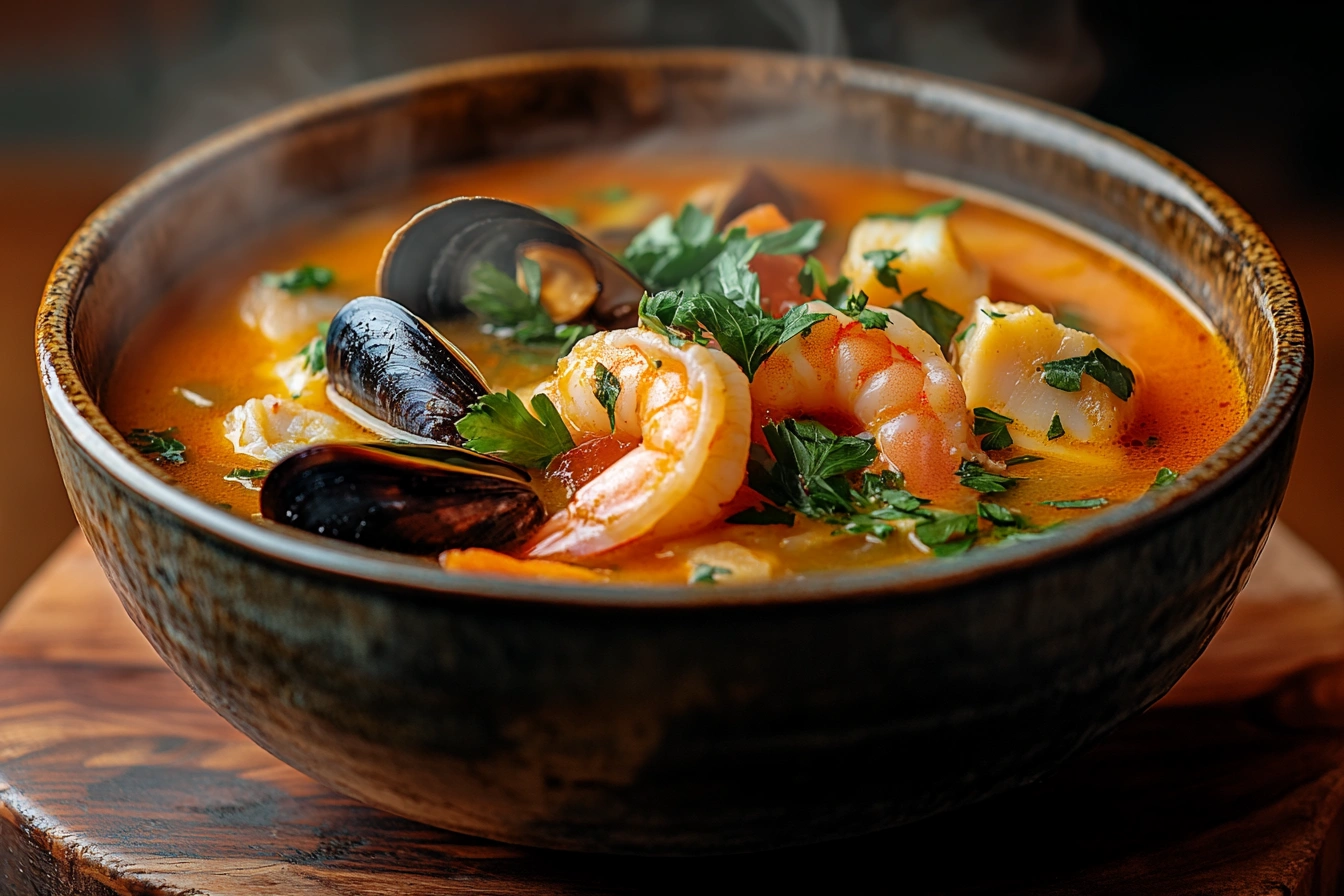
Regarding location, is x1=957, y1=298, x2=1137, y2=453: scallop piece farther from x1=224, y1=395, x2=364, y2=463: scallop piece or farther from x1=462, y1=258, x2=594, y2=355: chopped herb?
x1=224, y1=395, x2=364, y2=463: scallop piece

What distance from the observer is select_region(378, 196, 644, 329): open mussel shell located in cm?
205

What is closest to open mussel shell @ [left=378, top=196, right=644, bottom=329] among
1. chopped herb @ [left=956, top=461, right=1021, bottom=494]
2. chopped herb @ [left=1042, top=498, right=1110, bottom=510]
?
chopped herb @ [left=956, top=461, right=1021, bottom=494]

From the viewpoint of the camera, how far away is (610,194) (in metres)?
2.82

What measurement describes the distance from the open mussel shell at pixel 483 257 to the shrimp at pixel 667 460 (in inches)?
20.0

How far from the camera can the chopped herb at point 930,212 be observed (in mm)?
2463

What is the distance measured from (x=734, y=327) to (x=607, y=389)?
18 cm

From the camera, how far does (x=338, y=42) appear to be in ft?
17.4

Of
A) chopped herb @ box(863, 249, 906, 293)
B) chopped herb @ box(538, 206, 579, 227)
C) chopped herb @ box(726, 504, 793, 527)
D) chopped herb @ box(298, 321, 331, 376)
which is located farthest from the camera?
chopped herb @ box(538, 206, 579, 227)

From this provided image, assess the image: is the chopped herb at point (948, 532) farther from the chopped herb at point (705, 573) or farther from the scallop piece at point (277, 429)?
the scallop piece at point (277, 429)

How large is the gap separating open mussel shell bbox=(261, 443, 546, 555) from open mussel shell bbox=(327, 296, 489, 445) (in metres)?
0.23

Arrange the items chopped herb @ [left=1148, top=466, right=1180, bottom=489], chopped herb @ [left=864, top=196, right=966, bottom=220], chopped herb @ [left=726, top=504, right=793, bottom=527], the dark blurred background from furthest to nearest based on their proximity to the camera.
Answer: the dark blurred background → chopped herb @ [left=864, top=196, right=966, bottom=220] → chopped herb @ [left=1148, top=466, right=1180, bottom=489] → chopped herb @ [left=726, top=504, right=793, bottom=527]

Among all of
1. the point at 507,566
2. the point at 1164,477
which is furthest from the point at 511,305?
the point at 1164,477

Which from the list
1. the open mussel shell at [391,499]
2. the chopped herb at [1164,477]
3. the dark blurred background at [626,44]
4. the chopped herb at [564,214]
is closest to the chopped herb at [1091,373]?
the chopped herb at [1164,477]

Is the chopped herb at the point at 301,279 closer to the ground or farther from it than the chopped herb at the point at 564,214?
closer to the ground
